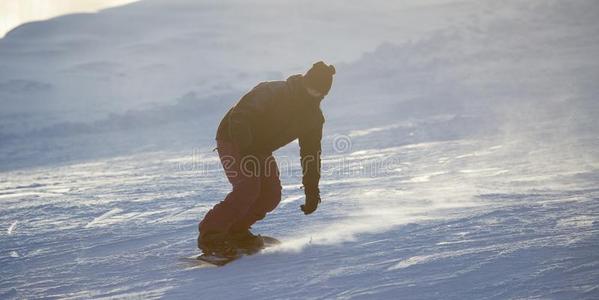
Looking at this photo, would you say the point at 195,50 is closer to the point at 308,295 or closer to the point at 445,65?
the point at 445,65

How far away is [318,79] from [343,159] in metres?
5.57

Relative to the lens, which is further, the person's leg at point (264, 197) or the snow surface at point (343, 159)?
the person's leg at point (264, 197)

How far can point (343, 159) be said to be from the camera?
29.2ft

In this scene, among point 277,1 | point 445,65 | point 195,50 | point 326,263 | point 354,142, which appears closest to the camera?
point 326,263

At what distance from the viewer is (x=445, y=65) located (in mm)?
21188

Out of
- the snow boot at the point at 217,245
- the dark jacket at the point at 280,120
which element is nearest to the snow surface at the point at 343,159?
the snow boot at the point at 217,245

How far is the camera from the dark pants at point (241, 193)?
3.48 m

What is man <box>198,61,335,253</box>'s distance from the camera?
339 cm

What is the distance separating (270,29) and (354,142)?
1841cm

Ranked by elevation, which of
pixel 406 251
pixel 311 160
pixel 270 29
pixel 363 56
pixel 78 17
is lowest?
pixel 406 251

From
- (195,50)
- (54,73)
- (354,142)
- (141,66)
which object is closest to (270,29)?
(195,50)
